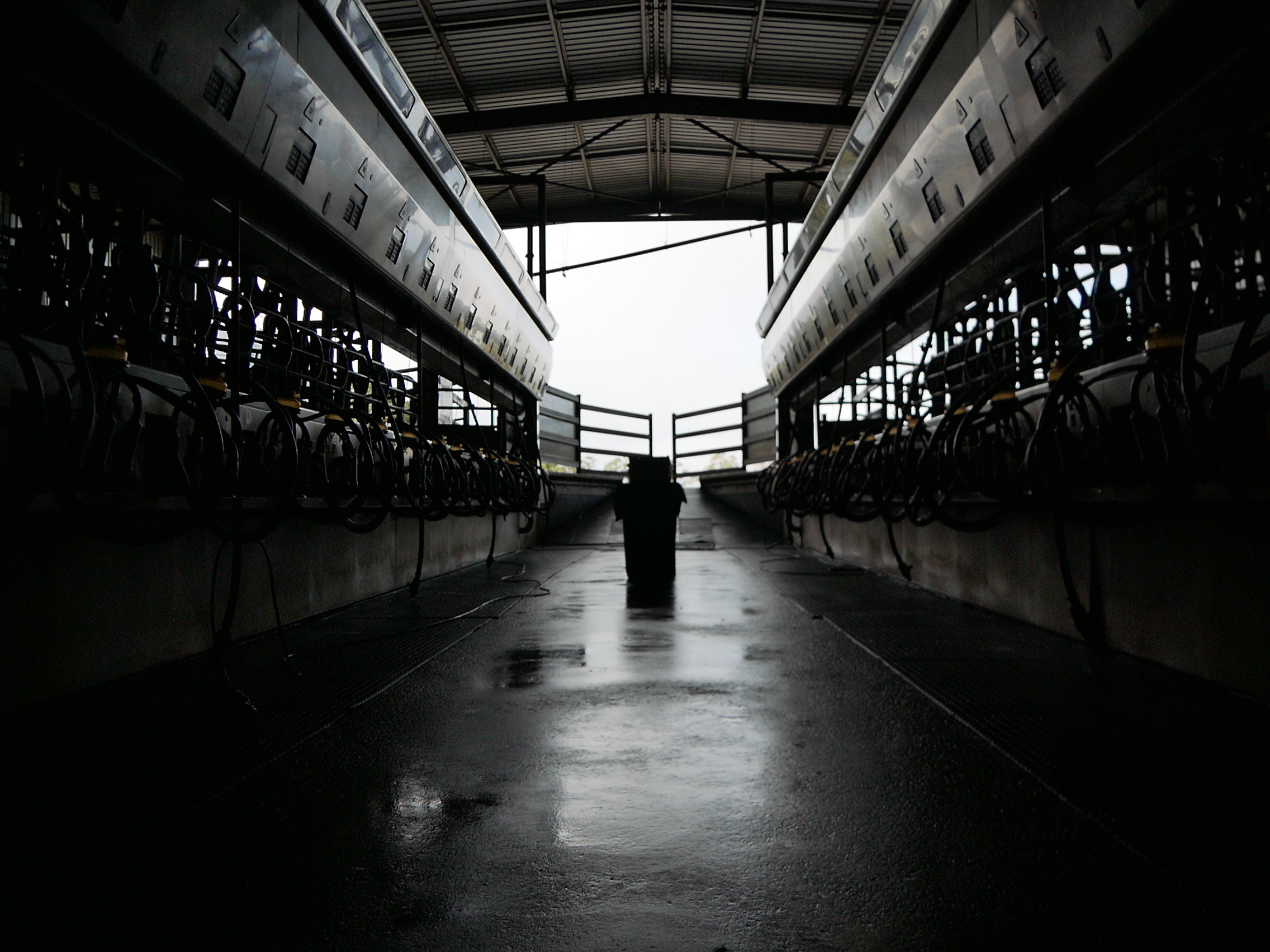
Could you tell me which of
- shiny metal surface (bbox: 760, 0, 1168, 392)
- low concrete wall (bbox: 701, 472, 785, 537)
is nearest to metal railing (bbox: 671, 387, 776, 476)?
low concrete wall (bbox: 701, 472, 785, 537)

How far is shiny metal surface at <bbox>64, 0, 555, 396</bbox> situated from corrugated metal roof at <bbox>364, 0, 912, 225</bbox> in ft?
5.50

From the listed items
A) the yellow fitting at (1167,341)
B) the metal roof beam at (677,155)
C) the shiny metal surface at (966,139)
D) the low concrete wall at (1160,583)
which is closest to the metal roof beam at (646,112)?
the metal roof beam at (677,155)

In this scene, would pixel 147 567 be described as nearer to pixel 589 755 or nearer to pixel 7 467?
pixel 7 467

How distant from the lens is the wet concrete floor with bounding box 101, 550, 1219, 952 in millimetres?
816

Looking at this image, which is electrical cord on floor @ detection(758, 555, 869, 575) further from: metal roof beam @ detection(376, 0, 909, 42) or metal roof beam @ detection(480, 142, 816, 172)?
metal roof beam @ detection(480, 142, 816, 172)

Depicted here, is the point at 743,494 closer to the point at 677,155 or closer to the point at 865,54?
the point at 677,155

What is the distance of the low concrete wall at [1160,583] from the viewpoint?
1.74 m

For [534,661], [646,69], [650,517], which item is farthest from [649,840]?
[646,69]

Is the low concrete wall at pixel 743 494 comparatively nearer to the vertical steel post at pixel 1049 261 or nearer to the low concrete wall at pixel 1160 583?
the low concrete wall at pixel 1160 583

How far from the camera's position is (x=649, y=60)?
19.1 ft

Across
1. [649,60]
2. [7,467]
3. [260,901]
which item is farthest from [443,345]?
[260,901]

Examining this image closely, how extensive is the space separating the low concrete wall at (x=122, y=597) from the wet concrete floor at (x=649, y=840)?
816 mm

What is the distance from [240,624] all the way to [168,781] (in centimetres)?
139

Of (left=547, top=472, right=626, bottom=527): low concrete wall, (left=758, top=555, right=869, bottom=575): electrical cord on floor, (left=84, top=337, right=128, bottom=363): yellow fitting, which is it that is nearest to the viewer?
(left=84, top=337, right=128, bottom=363): yellow fitting
